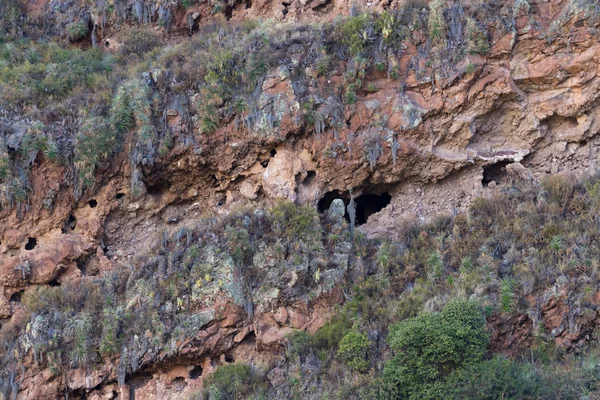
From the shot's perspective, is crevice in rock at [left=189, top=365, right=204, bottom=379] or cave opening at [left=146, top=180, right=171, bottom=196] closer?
crevice in rock at [left=189, top=365, right=204, bottom=379]

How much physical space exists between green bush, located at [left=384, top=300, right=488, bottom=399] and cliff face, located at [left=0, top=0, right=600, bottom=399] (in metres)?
4.77

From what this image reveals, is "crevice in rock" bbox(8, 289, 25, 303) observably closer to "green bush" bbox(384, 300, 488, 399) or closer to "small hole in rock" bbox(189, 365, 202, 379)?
"small hole in rock" bbox(189, 365, 202, 379)

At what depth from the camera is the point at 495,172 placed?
22.8 m

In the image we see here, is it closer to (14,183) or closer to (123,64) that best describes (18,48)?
(123,64)

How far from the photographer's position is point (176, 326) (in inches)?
750

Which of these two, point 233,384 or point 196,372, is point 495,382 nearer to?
point 233,384

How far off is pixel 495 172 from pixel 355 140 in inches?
164

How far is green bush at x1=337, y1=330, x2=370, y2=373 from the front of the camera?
17.8 meters

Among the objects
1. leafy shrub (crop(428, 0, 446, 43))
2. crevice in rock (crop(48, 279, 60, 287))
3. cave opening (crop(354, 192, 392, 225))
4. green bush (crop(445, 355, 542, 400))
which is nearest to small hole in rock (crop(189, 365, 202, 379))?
crevice in rock (crop(48, 279, 60, 287))

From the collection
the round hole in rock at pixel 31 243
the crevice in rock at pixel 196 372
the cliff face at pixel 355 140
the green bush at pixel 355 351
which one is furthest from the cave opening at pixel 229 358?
the round hole in rock at pixel 31 243

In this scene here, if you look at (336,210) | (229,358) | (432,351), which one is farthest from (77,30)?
(432,351)

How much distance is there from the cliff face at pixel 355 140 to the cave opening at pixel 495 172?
0.03m

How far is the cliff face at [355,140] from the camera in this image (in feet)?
71.4

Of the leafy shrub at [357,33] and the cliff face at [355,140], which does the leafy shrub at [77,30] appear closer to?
the cliff face at [355,140]
